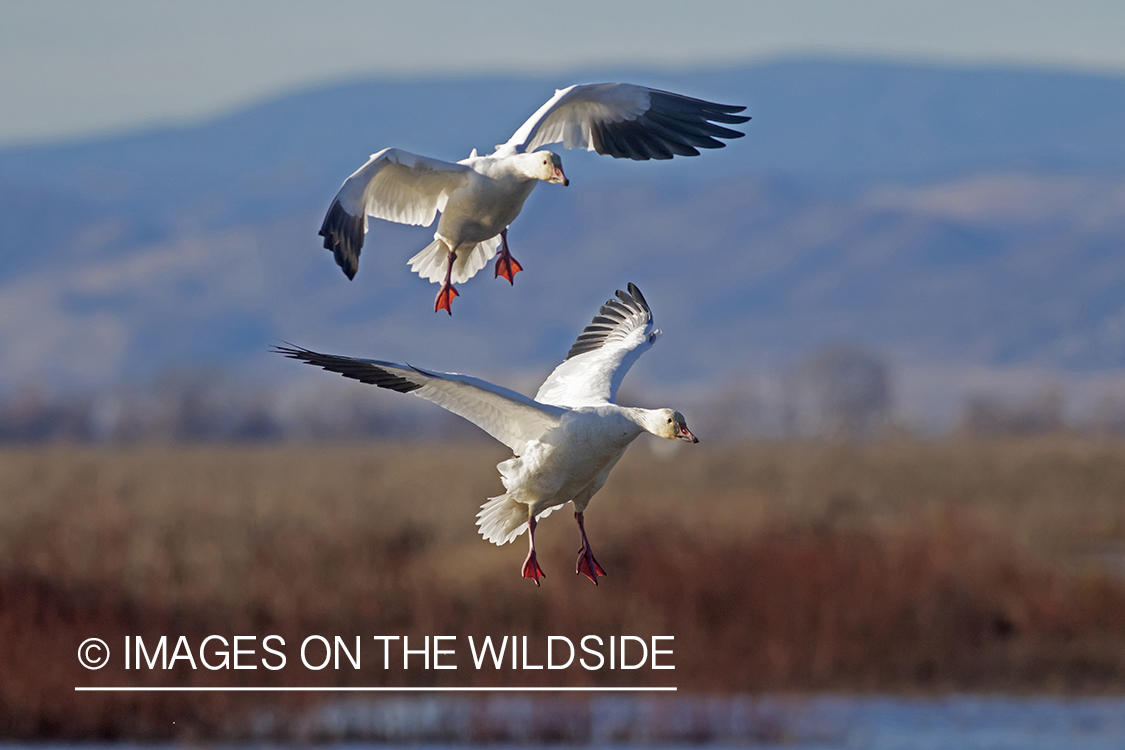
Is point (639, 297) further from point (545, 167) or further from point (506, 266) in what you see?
point (545, 167)

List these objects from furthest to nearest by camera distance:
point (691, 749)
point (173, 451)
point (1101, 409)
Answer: point (1101, 409) → point (173, 451) → point (691, 749)

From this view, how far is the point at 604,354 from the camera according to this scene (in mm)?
8414

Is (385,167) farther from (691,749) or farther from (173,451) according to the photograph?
(173,451)

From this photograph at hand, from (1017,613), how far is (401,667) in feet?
27.3

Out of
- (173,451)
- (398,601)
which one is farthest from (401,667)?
(173,451)

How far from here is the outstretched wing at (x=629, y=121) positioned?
Result: 758cm

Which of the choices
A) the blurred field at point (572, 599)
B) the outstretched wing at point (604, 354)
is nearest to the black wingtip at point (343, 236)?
the outstretched wing at point (604, 354)

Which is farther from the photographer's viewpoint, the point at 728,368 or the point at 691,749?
the point at 728,368

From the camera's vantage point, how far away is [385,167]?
7.24 meters

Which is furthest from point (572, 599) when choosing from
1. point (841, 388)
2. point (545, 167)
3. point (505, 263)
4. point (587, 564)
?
point (841, 388)

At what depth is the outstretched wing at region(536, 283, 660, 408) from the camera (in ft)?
26.0

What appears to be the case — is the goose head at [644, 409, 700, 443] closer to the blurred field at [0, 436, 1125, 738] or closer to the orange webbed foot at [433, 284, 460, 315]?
the orange webbed foot at [433, 284, 460, 315]

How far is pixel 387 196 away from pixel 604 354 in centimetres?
139

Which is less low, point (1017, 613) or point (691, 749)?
point (1017, 613)
